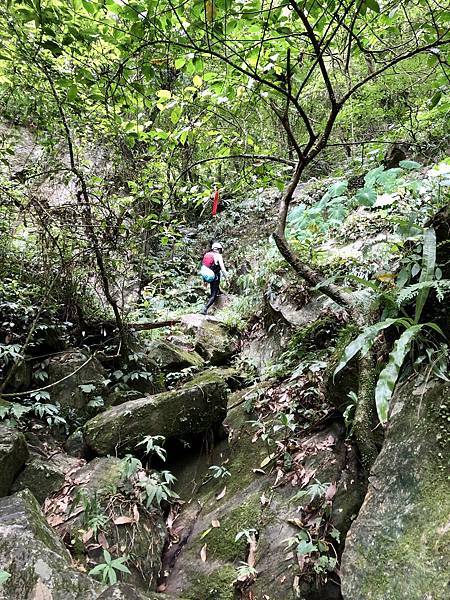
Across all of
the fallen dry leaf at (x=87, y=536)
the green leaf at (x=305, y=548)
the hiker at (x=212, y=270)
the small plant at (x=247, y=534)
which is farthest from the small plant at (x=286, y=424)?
the hiker at (x=212, y=270)

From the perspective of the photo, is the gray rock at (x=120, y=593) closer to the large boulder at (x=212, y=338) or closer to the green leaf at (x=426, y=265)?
the green leaf at (x=426, y=265)

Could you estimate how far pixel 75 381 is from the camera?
556cm

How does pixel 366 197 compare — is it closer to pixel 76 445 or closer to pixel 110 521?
pixel 110 521

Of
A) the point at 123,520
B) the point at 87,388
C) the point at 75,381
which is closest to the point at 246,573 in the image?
the point at 123,520

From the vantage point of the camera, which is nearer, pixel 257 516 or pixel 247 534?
pixel 247 534

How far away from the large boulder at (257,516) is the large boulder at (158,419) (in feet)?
1.67

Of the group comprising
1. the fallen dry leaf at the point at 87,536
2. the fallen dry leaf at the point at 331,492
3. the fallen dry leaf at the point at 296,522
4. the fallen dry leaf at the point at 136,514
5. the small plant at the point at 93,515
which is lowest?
the fallen dry leaf at the point at 296,522

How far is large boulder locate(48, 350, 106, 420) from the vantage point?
17.7ft

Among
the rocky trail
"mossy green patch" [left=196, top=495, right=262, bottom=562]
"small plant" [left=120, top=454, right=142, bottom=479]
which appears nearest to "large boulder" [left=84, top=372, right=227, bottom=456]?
the rocky trail

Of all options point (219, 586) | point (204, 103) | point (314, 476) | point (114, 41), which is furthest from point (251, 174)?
point (219, 586)

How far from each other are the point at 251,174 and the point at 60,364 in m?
3.71

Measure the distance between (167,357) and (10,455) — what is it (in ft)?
10.6

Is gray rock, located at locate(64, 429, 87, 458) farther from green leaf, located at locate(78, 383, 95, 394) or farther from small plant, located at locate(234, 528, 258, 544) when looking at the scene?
small plant, located at locate(234, 528, 258, 544)

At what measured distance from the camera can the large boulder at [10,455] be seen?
382cm
